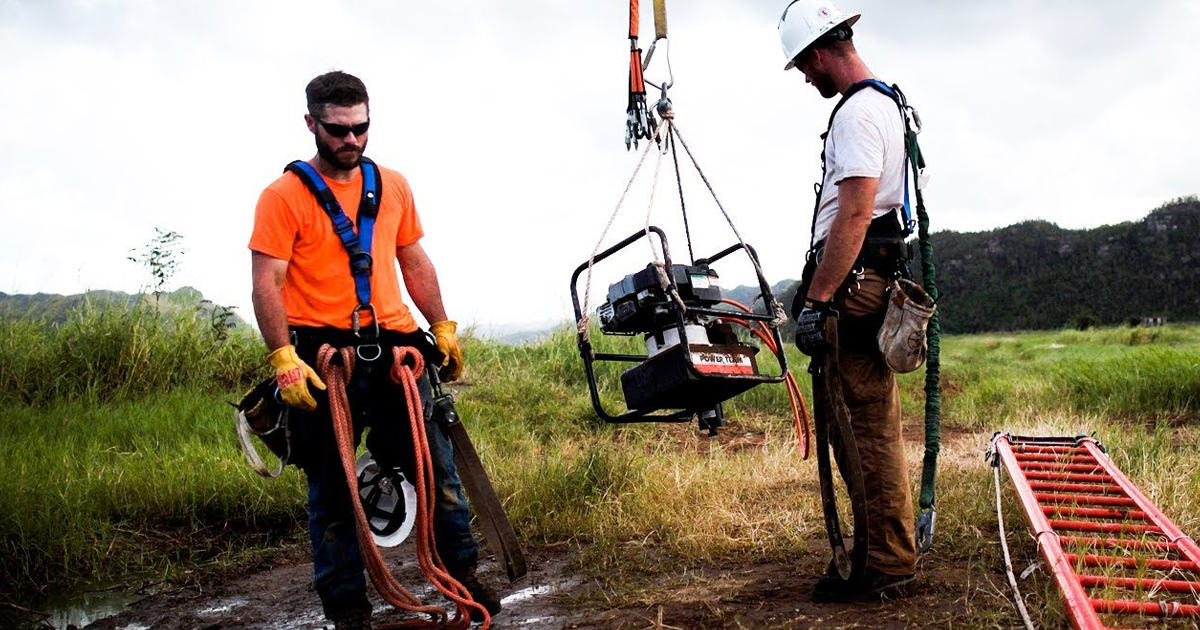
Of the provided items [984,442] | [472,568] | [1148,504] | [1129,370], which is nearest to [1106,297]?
[1129,370]

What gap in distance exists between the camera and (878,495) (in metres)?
3.61

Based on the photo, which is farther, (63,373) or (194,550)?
(63,373)

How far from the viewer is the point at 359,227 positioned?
3605mm

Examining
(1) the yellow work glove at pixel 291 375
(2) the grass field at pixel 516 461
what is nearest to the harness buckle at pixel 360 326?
(1) the yellow work glove at pixel 291 375

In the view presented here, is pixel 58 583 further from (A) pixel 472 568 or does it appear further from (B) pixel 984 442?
(B) pixel 984 442

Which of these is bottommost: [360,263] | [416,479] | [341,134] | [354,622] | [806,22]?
[354,622]

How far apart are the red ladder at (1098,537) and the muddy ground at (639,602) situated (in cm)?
30

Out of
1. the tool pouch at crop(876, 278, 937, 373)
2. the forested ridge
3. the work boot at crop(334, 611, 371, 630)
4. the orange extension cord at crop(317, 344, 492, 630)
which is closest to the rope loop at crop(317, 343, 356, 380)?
the orange extension cord at crop(317, 344, 492, 630)

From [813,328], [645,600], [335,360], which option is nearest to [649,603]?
[645,600]

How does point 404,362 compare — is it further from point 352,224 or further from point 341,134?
point 341,134

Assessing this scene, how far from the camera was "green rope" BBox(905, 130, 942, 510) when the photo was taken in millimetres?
3643

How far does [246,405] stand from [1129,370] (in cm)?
942

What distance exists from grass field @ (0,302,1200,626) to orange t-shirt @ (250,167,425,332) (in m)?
1.71

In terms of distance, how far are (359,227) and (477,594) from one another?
154cm
